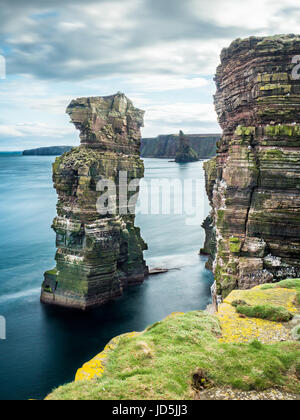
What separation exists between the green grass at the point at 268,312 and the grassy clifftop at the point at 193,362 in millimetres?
264

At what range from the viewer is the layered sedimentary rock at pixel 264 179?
28891 millimetres

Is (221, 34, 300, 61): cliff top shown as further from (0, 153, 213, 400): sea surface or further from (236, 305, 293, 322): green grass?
(0, 153, 213, 400): sea surface

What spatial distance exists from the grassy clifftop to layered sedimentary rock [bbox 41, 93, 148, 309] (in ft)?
105

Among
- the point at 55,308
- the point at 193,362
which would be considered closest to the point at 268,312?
the point at 193,362

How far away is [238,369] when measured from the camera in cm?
1199

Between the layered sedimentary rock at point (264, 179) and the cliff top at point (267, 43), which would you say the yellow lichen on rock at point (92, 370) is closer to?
the layered sedimentary rock at point (264, 179)

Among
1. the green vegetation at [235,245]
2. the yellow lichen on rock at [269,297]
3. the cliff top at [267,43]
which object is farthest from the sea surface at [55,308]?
the cliff top at [267,43]

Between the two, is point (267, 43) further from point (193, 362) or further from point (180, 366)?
point (180, 366)

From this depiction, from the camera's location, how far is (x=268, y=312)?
16.8 meters

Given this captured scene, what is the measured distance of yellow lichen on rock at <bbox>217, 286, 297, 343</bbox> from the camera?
15117mm

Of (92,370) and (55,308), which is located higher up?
A: (92,370)

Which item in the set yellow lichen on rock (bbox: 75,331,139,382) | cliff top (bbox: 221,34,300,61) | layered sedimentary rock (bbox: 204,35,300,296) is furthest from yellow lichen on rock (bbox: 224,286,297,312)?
cliff top (bbox: 221,34,300,61)

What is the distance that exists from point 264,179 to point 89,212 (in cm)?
2464

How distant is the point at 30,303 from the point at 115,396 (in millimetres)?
43719
